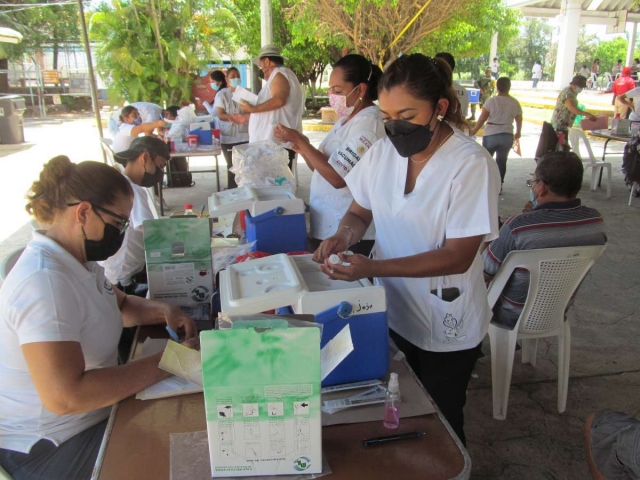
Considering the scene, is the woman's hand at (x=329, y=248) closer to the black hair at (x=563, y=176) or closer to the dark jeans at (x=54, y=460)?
the dark jeans at (x=54, y=460)

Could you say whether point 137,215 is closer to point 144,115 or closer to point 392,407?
point 392,407

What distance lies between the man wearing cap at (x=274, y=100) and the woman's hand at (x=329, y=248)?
9.68 ft

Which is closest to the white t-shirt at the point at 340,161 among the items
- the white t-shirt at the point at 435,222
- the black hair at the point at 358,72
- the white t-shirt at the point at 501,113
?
the black hair at the point at 358,72

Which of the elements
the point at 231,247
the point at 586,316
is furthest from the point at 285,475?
the point at 586,316

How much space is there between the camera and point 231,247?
2412mm

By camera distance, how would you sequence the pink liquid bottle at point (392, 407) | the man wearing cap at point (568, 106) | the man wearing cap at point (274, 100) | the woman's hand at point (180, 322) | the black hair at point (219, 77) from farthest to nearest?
the black hair at point (219, 77), the man wearing cap at point (568, 106), the man wearing cap at point (274, 100), the woman's hand at point (180, 322), the pink liquid bottle at point (392, 407)

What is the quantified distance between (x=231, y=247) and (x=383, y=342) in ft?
4.02

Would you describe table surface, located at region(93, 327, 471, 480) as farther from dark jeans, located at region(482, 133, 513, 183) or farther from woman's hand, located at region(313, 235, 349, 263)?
dark jeans, located at region(482, 133, 513, 183)

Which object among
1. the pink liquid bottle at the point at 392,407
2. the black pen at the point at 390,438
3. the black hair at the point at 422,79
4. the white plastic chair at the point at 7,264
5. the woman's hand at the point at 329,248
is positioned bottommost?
the black pen at the point at 390,438

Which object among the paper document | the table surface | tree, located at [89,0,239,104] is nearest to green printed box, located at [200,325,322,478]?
the table surface

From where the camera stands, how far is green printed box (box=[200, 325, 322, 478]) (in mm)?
953

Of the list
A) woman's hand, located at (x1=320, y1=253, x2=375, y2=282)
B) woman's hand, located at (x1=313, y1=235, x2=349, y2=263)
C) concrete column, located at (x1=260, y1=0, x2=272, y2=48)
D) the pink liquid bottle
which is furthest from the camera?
concrete column, located at (x1=260, y1=0, x2=272, y2=48)

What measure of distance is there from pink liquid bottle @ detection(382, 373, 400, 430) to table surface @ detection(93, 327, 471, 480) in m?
0.02

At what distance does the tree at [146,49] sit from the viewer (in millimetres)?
8961
